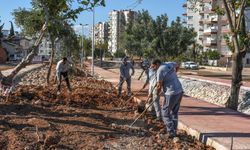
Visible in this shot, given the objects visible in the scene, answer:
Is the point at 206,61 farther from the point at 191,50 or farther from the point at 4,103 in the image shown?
the point at 4,103

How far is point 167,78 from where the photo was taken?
923cm

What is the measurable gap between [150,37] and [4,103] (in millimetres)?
42797

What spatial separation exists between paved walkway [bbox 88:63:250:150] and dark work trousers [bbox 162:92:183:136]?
2.40 ft

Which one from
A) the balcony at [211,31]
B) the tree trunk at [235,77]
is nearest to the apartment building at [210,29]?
the balcony at [211,31]

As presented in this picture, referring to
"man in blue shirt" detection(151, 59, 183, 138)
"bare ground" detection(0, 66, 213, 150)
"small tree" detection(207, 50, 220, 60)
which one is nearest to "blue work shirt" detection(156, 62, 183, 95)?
"man in blue shirt" detection(151, 59, 183, 138)

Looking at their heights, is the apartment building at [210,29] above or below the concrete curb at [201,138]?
above

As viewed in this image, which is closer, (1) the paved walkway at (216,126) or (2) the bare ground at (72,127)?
(2) the bare ground at (72,127)

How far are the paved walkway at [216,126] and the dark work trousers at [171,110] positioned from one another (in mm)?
731

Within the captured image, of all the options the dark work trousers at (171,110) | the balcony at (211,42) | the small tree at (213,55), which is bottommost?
the small tree at (213,55)

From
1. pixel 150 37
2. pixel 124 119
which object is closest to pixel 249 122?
pixel 124 119

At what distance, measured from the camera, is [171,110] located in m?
9.46

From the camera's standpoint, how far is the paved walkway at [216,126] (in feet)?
29.9

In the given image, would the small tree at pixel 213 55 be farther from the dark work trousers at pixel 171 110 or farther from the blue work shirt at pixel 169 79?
the blue work shirt at pixel 169 79

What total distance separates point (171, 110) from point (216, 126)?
2039mm
